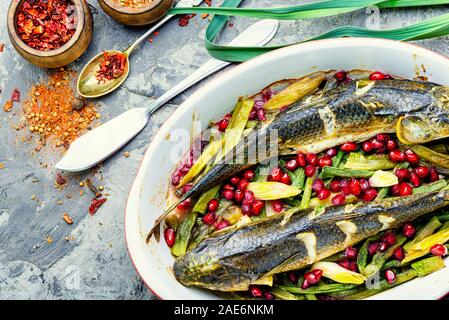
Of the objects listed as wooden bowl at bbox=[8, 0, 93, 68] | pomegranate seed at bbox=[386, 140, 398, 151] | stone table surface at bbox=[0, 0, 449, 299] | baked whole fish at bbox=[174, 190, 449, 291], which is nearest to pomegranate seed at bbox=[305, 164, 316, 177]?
baked whole fish at bbox=[174, 190, 449, 291]

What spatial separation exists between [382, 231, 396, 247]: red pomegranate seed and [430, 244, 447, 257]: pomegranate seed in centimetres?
18

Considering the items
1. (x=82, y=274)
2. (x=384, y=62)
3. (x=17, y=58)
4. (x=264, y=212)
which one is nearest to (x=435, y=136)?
(x=384, y=62)

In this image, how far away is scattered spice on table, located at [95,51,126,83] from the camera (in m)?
4.03

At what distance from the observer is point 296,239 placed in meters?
3.35

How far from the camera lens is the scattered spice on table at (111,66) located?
403 cm

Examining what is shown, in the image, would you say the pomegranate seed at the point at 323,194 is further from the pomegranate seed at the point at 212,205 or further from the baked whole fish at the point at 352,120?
the pomegranate seed at the point at 212,205

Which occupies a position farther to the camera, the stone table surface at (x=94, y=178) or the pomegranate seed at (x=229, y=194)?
the stone table surface at (x=94, y=178)

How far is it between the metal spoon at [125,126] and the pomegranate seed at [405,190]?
1106 millimetres

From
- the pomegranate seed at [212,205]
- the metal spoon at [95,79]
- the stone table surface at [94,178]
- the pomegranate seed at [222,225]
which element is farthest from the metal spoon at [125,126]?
the pomegranate seed at [222,225]

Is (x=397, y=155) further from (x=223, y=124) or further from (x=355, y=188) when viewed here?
(x=223, y=124)

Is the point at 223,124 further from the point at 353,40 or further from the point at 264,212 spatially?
the point at 353,40

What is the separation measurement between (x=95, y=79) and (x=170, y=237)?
104cm

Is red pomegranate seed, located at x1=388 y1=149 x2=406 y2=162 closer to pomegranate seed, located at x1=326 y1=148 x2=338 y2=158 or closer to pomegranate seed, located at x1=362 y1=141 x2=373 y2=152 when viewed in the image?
pomegranate seed, located at x1=362 y1=141 x2=373 y2=152

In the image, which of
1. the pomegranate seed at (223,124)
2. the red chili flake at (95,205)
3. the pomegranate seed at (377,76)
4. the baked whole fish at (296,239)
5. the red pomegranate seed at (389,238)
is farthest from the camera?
the red chili flake at (95,205)
